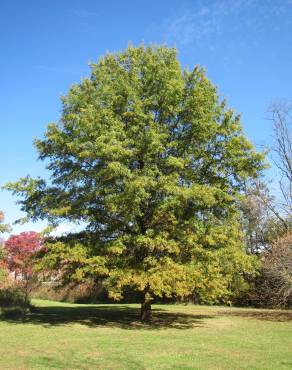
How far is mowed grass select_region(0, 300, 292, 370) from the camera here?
408 inches

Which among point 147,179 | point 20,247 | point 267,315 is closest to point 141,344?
point 147,179

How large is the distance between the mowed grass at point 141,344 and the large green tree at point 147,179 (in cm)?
165

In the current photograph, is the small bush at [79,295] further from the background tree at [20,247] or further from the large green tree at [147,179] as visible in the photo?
the large green tree at [147,179]

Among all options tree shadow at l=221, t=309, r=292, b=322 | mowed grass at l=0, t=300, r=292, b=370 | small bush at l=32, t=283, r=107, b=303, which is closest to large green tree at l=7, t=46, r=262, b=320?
mowed grass at l=0, t=300, r=292, b=370

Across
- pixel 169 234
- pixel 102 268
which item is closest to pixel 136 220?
pixel 169 234

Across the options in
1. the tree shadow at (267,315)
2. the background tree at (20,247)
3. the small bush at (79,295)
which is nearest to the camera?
the tree shadow at (267,315)

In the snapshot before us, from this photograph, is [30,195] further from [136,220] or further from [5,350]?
[5,350]

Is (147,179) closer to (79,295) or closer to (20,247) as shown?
(79,295)

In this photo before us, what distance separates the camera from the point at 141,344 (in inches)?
523

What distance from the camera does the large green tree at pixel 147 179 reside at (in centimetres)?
1669

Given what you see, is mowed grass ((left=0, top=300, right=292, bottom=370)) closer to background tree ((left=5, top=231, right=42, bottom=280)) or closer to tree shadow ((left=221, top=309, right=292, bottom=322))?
tree shadow ((left=221, top=309, right=292, bottom=322))

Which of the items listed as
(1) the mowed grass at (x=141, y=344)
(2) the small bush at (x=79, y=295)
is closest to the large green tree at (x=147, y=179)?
(1) the mowed grass at (x=141, y=344)

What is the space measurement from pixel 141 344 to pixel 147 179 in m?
6.04

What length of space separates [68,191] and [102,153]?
302 centimetres
